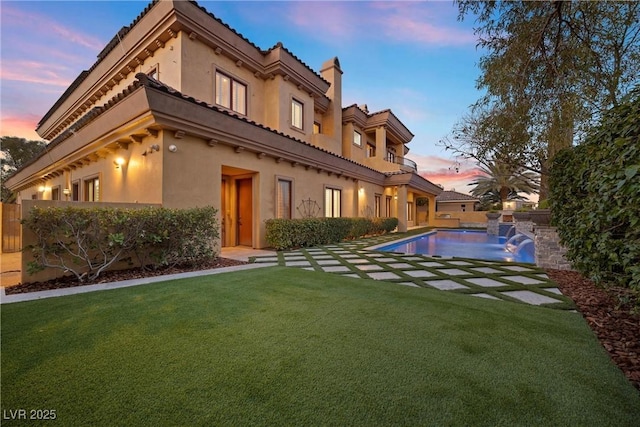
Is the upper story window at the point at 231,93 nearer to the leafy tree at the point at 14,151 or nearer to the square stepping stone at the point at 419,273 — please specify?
the square stepping stone at the point at 419,273

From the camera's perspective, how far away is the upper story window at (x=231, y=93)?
990 centimetres

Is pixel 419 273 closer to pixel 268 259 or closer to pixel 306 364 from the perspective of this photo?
pixel 268 259

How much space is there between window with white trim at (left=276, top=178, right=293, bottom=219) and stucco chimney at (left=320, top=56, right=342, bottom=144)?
257 inches

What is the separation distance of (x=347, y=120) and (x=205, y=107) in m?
12.0

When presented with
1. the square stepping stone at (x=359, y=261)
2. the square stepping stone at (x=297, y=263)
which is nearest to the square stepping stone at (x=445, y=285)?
the square stepping stone at (x=359, y=261)

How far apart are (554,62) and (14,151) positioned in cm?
4172

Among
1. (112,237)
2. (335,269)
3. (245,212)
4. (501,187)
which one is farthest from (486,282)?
(501,187)

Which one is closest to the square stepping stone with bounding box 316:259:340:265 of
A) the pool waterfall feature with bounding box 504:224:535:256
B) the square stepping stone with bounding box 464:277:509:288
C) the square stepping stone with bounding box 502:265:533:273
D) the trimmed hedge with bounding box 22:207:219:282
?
the trimmed hedge with bounding box 22:207:219:282

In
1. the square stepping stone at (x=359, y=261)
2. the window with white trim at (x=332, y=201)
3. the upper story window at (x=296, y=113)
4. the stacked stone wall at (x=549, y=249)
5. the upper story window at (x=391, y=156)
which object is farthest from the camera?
the upper story window at (x=391, y=156)

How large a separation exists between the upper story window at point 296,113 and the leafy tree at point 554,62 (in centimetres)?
845

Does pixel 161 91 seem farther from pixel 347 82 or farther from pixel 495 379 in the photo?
pixel 347 82

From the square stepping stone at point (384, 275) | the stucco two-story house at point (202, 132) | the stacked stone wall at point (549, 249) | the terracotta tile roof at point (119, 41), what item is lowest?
the square stepping stone at point (384, 275)

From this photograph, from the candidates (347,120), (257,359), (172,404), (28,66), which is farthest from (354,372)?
(347,120)

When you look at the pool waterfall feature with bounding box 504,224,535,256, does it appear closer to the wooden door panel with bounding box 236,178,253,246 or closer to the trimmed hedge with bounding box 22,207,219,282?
the wooden door panel with bounding box 236,178,253,246
